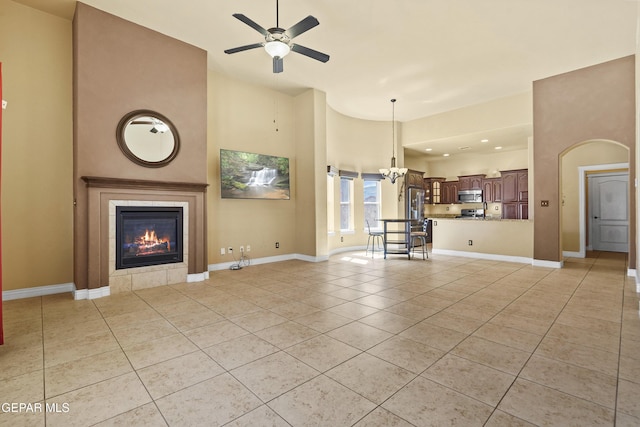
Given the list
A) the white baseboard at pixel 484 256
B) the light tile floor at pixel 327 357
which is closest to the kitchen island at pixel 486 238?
the white baseboard at pixel 484 256

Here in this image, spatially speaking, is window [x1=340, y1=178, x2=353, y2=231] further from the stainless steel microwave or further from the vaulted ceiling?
the stainless steel microwave

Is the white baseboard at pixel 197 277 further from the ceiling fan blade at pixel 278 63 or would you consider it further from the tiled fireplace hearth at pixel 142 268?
the ceiling fan blade at pixel 278 63

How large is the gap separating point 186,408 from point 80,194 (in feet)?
11.3

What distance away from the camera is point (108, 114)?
4125mm

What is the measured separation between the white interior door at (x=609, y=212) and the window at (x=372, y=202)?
5.58 meters

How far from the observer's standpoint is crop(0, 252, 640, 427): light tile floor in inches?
67.9

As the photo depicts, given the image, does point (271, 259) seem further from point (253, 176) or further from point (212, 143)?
point (212, 143)

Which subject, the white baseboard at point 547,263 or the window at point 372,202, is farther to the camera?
the window at point 372,202

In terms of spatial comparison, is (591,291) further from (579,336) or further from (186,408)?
(186,408)

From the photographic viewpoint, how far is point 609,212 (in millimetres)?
7988

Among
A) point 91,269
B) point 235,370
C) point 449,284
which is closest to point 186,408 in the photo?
point 235,370

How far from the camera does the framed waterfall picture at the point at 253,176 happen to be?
5.72m

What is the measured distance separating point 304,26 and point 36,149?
151 inches

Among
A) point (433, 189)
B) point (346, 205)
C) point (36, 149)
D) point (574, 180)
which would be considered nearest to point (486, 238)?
point (574, 180)
